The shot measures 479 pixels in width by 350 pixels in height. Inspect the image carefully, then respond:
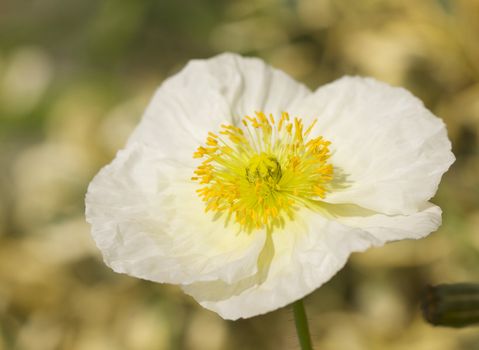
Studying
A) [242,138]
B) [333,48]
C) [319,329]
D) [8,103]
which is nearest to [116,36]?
[8,103]

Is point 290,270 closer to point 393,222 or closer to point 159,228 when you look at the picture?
point 393,222

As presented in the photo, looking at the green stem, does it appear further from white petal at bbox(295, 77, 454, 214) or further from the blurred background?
the blurred background

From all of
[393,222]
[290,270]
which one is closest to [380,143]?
[393,222]

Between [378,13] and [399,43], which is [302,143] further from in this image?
[378,13]

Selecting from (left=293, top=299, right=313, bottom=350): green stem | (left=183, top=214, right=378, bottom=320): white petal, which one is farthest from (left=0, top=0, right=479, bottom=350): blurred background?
(left=293, top=299, right=313, bottom=350): green stem

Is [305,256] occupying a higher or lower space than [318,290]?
higher

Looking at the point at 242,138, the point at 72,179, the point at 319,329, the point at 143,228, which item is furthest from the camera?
the point at 72,179

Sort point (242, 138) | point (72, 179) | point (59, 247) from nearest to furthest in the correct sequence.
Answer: point (242, 138), point (59, 247), point (72, 179)
